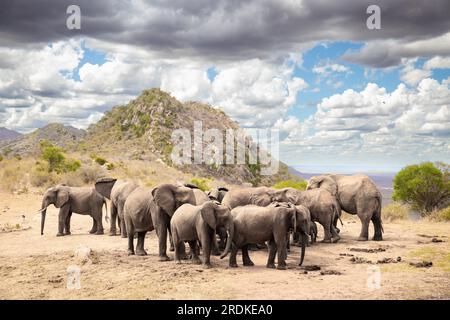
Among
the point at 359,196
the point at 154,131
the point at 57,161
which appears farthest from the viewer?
the point at 154,131

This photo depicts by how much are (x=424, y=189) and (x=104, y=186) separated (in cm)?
2012

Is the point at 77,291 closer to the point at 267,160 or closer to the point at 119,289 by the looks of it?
the point at 119,289

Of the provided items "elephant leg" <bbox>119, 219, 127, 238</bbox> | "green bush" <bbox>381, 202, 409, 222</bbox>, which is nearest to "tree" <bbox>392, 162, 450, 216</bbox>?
"green bush" <bbox>381, 202, 409, 222</bbox>

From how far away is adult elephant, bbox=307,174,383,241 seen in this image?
1814 centimetres

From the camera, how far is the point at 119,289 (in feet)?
34.8

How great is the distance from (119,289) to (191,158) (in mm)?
62443

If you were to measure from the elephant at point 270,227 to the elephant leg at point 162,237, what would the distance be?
2.04 m

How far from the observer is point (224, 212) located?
12586mm

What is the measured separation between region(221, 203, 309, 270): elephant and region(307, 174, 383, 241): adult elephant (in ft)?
19.4

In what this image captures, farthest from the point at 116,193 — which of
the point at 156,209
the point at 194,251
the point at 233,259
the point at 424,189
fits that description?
the point at 424,189

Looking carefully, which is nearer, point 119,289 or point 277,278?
point 119,289

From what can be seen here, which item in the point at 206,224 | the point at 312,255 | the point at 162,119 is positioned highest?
the point at 162,119

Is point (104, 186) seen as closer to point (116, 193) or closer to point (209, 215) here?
point (116, 193)
